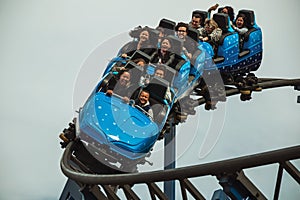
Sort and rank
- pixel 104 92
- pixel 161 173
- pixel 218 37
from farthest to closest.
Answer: pixel 218 37 → pixel 104 92 → pixel 161 173

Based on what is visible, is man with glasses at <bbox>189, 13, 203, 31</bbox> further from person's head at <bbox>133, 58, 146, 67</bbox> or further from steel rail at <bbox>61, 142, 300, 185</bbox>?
steel rail at <bbox>61, 142, 300, 185</bbox>

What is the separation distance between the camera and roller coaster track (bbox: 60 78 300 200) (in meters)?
3.46

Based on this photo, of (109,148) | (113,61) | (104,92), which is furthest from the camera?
(113,61)

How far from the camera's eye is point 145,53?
5.95 m

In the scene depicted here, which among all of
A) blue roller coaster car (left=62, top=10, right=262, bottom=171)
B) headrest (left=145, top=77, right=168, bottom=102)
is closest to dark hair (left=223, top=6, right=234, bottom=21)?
blue roller coaster car (left=62, top=10, right=262, bottom=171)

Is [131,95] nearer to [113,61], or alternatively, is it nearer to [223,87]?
[113,61]

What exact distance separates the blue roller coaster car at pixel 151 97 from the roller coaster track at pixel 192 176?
0.19 metres

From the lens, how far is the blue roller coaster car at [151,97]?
16.4ft

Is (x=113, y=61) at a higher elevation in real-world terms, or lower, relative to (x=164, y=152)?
higher

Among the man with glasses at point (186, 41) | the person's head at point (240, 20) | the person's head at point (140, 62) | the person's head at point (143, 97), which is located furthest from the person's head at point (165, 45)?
the person's head at point (240, 20)

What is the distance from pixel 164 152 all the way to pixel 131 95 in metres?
0.93

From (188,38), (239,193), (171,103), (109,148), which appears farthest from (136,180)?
(188,38)

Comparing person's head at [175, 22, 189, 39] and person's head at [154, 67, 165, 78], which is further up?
person's head at [175, 22, 189, 39]

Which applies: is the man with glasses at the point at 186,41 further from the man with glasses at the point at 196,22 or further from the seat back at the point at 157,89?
the seat back at the point at 157,89
